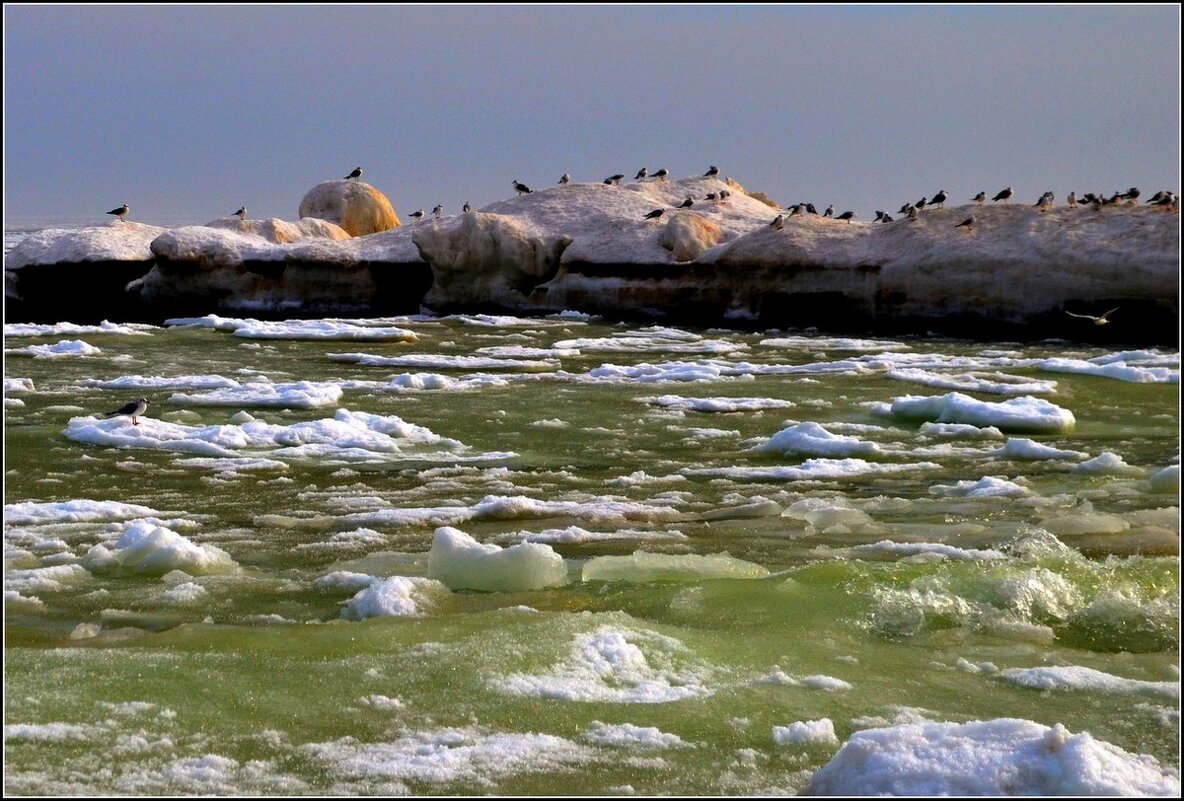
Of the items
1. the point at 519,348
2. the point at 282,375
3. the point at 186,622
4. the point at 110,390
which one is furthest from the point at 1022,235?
the point at 186,622

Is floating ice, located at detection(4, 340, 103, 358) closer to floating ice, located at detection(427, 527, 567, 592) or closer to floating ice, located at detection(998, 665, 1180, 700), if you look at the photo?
floating ice, located at detection(427, 527, 567, 592)

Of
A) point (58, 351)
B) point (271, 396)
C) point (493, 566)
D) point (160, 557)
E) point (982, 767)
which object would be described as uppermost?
point (982, 767)

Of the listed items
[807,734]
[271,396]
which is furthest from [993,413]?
[807,734]

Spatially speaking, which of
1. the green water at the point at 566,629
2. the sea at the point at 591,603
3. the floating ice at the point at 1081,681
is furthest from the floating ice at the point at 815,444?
the floating ice at the point at 1081,681

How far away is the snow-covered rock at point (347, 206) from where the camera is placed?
46.4 meters

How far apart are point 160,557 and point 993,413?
29.8ft

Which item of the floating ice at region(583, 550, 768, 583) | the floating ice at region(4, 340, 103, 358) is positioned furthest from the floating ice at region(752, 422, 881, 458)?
the floating ice at region(4, 340, 103, 358)

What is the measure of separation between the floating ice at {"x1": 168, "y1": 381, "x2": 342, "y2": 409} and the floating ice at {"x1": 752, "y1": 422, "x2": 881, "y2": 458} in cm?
549

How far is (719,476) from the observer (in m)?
11.3

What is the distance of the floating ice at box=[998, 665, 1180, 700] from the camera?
5.79 m

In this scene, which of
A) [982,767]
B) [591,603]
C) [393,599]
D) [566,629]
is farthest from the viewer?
[591,603]

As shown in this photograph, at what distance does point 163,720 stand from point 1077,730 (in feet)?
10.9

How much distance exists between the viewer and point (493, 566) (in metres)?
7.21

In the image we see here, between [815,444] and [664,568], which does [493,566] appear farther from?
[815,444]
